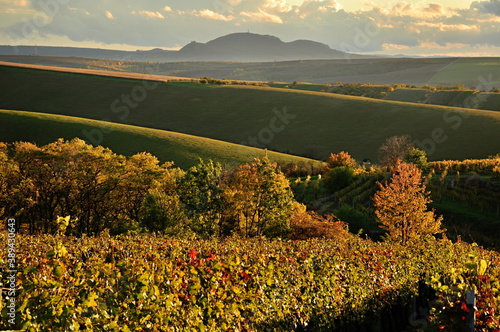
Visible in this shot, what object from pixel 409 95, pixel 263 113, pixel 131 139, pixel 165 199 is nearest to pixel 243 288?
pixel 165 199

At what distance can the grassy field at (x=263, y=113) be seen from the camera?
10019cm

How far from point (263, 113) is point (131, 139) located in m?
49.7

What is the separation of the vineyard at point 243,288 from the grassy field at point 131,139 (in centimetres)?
6033

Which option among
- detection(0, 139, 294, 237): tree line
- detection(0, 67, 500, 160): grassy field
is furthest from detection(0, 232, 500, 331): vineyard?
detection(0, 67, 500, 160): grassy field

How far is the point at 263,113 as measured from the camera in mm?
130500

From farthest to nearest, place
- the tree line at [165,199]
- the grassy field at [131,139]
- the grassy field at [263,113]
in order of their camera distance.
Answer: the grassy field at [263,113] < the grassy field at [131,139] < the tree line at [165,199]

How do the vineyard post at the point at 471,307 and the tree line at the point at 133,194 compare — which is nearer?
the vineyard post at the point at 471,307

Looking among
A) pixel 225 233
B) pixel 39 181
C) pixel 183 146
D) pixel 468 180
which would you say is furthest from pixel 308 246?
pixel 183 146

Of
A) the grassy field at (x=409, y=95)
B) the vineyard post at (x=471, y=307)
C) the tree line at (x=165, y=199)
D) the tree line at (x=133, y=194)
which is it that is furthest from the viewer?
the grassy field at (x=409, y=95)

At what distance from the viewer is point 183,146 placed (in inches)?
3371

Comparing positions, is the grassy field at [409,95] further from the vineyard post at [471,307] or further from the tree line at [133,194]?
the vineyard post at [471,307]

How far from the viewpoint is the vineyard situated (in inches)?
348

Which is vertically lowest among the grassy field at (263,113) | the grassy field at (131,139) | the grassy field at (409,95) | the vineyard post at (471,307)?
the grassy field at (131,139)

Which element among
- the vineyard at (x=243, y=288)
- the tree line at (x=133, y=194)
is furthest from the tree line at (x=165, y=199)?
the vineyard at (x=243, y=288)
